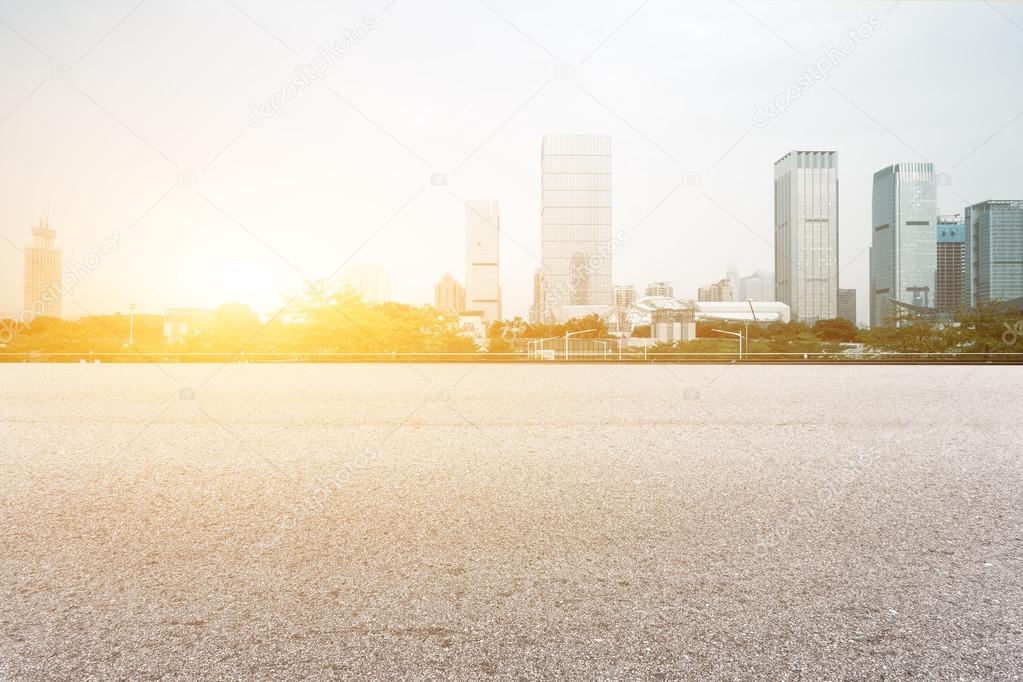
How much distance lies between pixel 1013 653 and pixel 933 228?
97936 mm

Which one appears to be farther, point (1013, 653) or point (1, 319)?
point (1, 319)

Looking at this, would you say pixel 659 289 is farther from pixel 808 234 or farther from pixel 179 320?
pixel 179 320

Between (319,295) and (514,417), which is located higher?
(319,295)

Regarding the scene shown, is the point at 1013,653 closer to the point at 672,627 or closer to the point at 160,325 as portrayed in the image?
the point at 672,627

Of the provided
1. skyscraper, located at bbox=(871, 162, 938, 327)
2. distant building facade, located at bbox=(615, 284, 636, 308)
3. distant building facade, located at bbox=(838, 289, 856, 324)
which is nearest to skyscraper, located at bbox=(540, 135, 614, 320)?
distant building facade, located at bbox=(615, 284, 636, 308)

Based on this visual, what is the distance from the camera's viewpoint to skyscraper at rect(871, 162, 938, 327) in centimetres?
6986

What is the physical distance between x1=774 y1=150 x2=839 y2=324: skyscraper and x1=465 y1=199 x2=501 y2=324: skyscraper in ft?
155

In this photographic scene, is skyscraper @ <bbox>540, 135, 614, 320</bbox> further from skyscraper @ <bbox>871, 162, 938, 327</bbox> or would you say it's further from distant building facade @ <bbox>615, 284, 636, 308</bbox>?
skyscraper @ <bbox>871, 162, 938, 327</bbox>

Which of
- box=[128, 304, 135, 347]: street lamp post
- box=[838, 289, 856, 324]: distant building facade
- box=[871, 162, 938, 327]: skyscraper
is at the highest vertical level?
box=[871, 162, 938, 327]: skyscraper

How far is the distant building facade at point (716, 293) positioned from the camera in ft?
376

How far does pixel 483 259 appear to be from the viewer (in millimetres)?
111062

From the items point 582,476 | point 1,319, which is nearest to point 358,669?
point 582,476

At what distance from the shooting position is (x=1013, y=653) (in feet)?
7.38

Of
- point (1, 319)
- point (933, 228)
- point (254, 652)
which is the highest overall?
point (933, 228)
